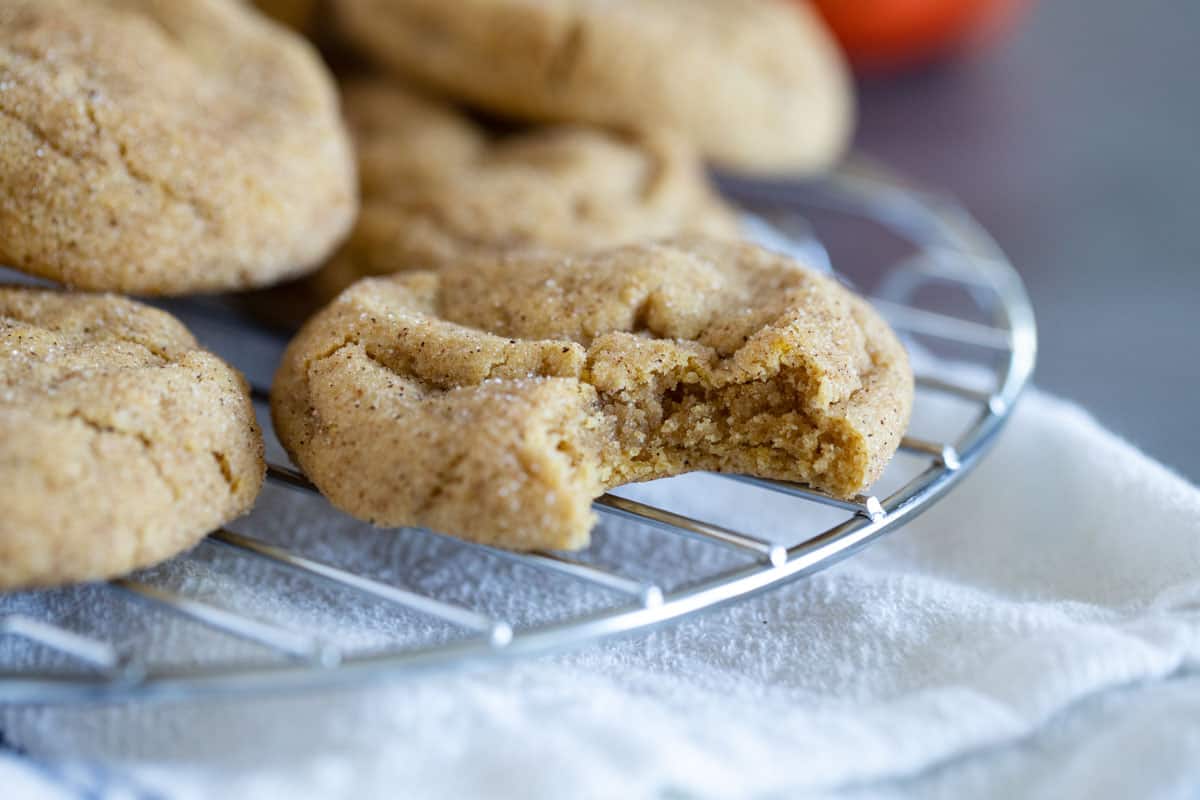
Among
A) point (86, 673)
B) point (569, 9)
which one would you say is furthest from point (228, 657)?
point (569, 9)

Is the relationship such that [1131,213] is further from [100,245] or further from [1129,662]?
[100,245]

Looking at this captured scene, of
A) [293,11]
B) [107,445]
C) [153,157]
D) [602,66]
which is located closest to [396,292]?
[153,157]

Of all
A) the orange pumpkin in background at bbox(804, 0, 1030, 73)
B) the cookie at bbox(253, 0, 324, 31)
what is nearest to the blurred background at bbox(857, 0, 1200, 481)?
the orange pumpkin in background at bbox(804, 0, 1030, 73)

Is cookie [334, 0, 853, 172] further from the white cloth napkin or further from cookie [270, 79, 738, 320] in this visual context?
the white cloth napkin

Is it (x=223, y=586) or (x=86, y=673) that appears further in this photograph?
(x=223, y=586)

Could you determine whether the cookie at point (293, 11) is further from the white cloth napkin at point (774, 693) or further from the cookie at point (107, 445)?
the white cloth napkin at point (774, 693)

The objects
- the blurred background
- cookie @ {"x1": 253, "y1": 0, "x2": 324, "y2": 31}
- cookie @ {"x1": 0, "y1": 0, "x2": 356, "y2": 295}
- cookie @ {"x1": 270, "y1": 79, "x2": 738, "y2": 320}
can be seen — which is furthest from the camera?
the blurred background
